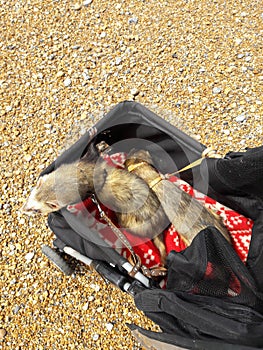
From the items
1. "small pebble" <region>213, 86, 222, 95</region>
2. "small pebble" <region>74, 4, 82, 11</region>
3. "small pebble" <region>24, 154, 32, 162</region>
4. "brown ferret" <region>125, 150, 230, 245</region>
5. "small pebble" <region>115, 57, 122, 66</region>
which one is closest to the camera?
"brown ferret" <region>125, 150, 230, 245</region>

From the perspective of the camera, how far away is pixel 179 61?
318cm

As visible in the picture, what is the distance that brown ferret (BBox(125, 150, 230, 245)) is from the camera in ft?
6.68

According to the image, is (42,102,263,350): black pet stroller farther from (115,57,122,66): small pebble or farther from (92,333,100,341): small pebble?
(115,57,122,66): small pebble

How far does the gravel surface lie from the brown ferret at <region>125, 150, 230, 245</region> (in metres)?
0.59

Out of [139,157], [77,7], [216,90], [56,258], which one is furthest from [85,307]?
[77,7]

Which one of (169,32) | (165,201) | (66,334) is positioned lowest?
(66,334)

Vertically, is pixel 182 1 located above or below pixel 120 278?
above

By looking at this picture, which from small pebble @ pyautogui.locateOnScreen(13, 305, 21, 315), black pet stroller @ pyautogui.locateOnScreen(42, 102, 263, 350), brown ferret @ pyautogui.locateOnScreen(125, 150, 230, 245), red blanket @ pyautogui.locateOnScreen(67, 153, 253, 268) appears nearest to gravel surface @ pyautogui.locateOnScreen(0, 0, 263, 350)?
small pebble @ pyautogui.locateOnScreen(13, 305, 21, 315)

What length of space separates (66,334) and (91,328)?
0.14 m

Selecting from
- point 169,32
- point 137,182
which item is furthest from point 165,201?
point 169,32

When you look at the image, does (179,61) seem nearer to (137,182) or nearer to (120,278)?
(137,182)

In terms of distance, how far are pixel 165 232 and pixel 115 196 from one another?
321 millimetres

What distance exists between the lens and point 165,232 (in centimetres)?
223

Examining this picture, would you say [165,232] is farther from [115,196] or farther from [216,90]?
[216,90]
